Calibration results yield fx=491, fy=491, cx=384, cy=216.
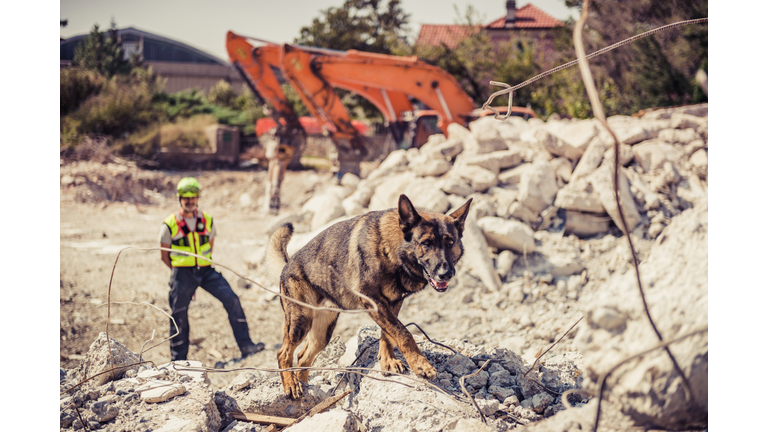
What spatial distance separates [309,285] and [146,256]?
216 inches

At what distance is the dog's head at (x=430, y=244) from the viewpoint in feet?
9.12

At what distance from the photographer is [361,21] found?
2112 cm

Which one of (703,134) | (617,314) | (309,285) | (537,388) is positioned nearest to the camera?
(617,314)

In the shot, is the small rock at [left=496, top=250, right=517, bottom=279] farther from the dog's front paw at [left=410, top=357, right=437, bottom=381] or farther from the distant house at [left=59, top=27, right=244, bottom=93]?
the distant house at [left=59, top=27, right=244, bottom=93]

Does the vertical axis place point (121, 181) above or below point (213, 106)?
below

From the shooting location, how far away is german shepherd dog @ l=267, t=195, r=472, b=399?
9.37ft

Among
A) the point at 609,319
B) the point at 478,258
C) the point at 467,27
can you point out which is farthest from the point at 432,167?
the point at 467,27

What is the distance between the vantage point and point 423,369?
110 inches

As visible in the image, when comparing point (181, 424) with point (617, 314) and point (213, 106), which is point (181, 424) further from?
point (213, 106)

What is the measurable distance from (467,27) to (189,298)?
56.6 ft

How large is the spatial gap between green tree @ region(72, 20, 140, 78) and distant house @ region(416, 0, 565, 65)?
11.2 metres

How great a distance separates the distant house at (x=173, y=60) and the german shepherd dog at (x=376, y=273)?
391 centimetres

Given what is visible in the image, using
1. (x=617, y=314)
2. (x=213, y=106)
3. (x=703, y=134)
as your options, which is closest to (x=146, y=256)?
(x=617, y=314)

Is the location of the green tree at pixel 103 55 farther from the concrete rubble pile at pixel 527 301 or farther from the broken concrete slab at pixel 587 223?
the broken concrete slab at pixel 587 223
